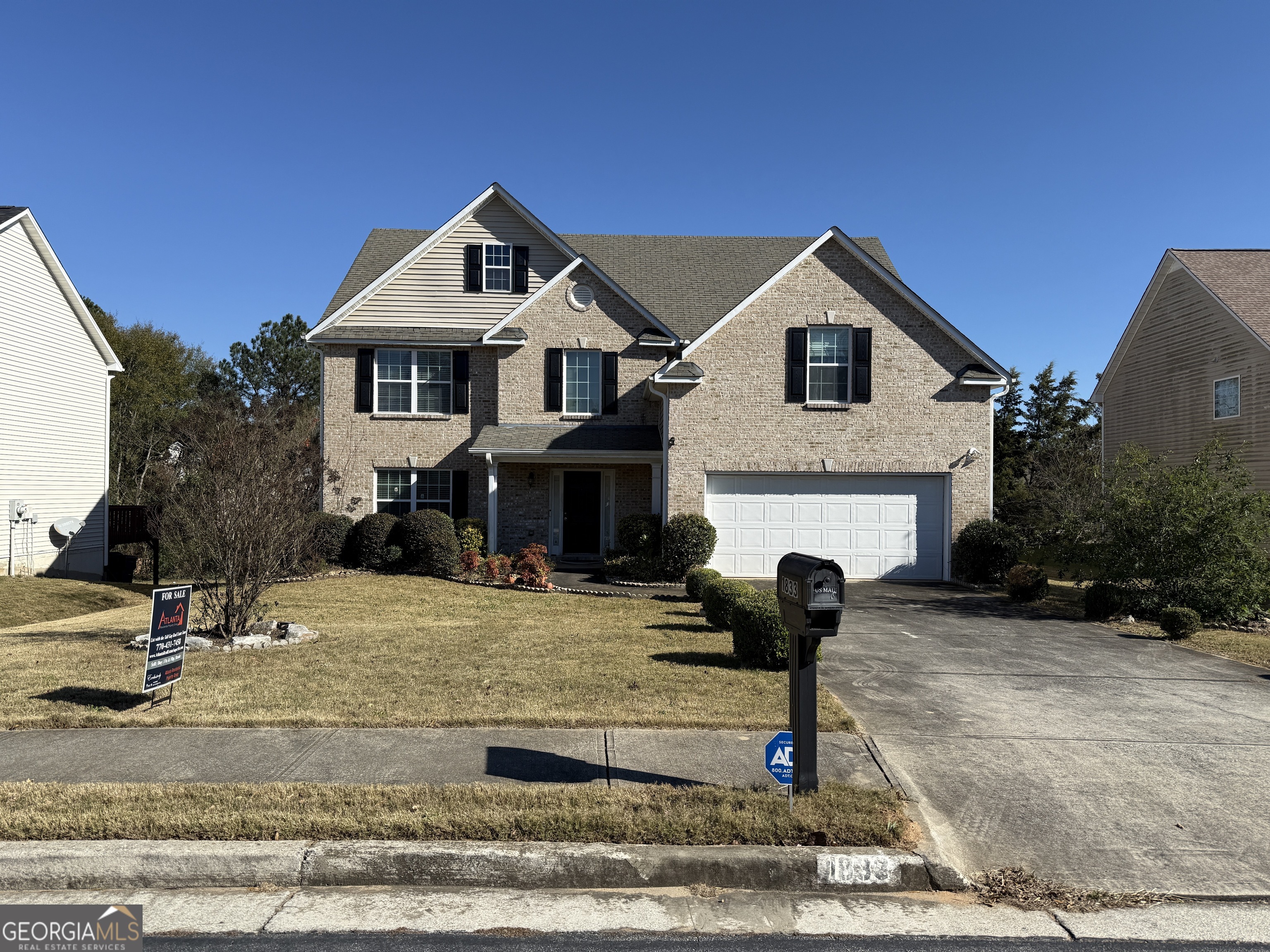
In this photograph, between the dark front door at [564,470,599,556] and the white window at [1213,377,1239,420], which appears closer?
the white window at [1213,377,1239,420]

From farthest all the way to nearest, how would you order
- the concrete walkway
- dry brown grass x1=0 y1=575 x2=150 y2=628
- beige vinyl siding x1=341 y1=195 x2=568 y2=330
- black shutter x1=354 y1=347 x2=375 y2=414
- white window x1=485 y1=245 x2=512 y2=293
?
white window x1=485 y1=245 x2=512 y2=293
beige vinyl siding x1=341 y1=195 x2=568 y2=330
black shutter x1=354 y1=347 x2=375 y2=414
dry brown grass x1=0 y1=575 x2=150 y2=628
the concrete walkway

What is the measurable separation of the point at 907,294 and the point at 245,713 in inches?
625

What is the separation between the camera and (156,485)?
30.1 meters

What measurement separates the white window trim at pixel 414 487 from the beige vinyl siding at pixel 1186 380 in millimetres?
18395

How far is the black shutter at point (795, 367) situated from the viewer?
59.1ft

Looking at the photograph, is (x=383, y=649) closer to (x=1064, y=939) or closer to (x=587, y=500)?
(x=1064, y=939)

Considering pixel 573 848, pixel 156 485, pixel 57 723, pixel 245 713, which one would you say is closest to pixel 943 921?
pixel 573 848

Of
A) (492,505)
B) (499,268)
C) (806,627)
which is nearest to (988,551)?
(492,505)

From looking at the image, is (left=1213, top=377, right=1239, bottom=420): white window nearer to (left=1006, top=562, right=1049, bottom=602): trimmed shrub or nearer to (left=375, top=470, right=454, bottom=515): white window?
(left=1006, top=562, right=1049, bottom=602): trimmed shrub

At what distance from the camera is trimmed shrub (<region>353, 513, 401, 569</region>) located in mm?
18766

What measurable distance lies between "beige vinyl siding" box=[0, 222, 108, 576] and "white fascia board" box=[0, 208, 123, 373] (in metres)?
0.12

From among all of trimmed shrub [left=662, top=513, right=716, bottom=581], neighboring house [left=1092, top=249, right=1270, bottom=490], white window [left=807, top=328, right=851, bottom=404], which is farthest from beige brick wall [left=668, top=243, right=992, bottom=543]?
neighboring house [left=1092, top=249, right=1270, bottom=490]

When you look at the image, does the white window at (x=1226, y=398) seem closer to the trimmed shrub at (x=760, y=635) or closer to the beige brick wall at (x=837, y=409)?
the beige brick wall at (x=837, y=409)

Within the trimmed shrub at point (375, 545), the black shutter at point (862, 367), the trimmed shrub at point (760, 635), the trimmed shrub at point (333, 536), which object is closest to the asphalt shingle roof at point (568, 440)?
the trimmed shrub at point (375, 545)
